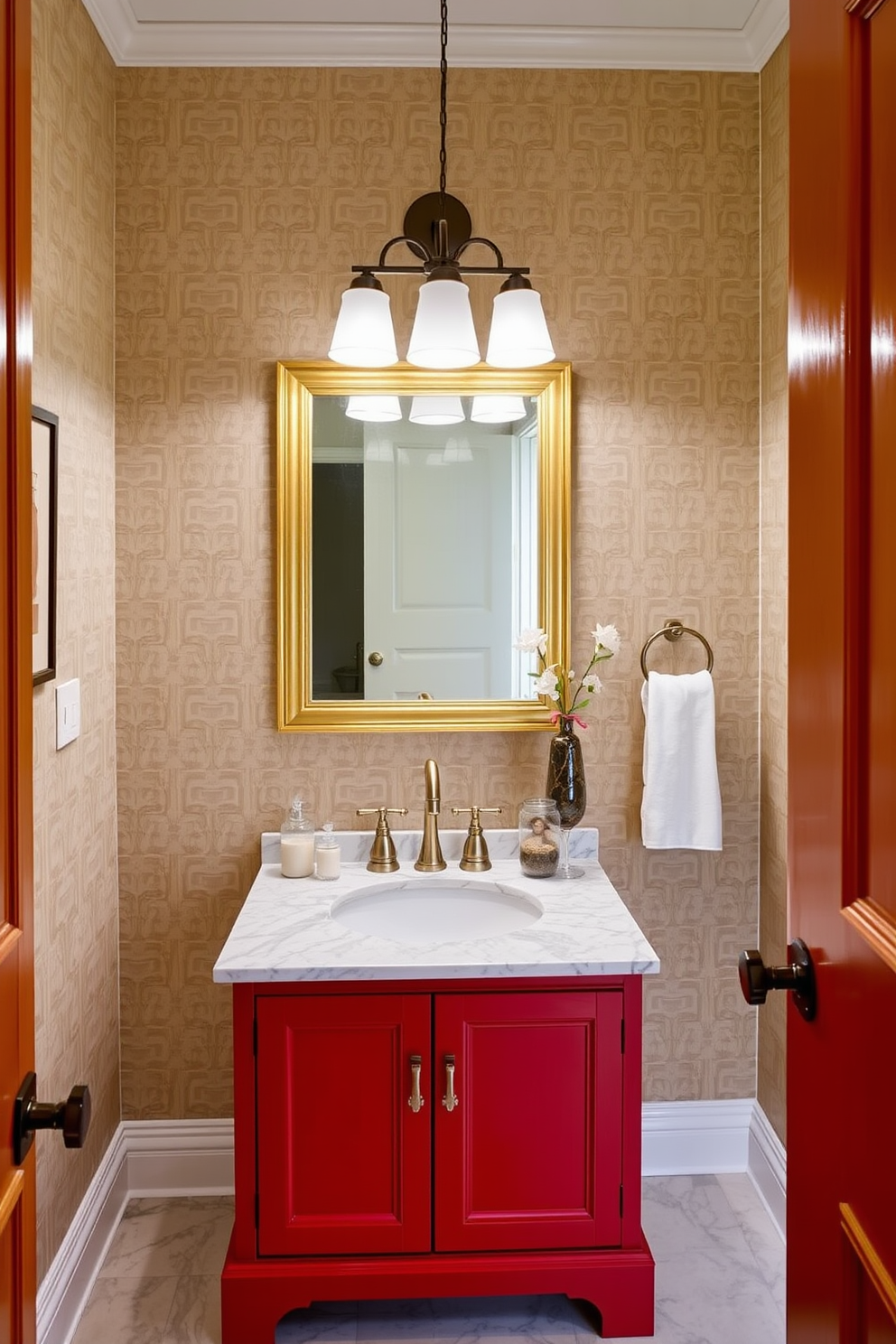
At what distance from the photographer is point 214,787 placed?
248 centimetres

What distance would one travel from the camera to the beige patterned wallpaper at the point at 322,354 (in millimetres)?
2395

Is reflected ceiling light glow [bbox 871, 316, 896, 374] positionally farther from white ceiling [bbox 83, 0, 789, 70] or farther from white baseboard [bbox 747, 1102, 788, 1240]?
white baseboard [bbox 747, 1102, 788, 1240]

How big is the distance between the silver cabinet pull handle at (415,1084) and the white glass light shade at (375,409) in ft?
4.30

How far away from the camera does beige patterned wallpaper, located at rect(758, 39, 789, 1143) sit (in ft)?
7.58

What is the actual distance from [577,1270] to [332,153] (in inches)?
90.2

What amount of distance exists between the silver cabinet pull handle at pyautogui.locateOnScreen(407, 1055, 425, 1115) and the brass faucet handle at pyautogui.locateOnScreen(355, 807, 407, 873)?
50cm

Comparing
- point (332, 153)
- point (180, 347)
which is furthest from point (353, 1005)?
point (332, 153)

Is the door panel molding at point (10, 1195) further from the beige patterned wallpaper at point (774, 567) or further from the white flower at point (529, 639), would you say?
the beige patterned wallpaper at point (774, 567)

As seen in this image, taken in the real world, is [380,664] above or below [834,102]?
below

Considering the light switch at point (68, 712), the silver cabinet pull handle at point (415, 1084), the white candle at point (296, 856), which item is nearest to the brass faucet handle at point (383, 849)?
the white candle at point (296, 856)

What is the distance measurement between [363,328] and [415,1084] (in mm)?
1403

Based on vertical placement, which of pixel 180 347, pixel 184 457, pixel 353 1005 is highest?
pixel 180 347

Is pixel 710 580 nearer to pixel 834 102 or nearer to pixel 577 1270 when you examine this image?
pixel 577 1270

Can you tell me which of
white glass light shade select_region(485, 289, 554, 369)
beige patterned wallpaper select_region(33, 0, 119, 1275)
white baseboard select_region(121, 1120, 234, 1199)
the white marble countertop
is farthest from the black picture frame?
white baseboard select_region(121, 1120, 234, 1199)
